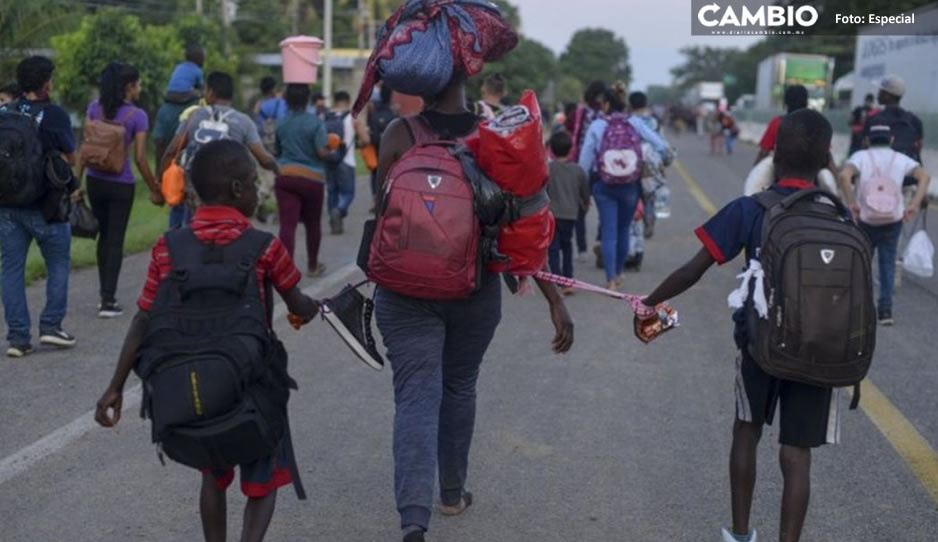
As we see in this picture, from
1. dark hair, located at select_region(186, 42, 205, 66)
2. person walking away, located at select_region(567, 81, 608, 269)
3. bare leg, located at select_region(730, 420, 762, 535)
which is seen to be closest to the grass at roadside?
dark hair, located at select_region(186, 42, 205, 66)

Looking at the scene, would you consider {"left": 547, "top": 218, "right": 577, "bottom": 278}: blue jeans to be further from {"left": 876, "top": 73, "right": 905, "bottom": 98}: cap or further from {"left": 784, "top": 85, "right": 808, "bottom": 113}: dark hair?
{"left": 876, "top": 73, "right": 905, "bottom": 98}: cap

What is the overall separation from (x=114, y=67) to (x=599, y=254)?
5392mm

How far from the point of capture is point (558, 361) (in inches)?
333

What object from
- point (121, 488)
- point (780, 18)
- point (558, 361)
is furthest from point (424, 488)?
point (780, 18)

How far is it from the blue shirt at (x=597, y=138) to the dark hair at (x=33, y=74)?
473cm

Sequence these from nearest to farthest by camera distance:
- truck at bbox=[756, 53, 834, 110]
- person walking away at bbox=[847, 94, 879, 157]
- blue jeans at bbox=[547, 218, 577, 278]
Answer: blue jeans at bbox=[547, 218, 577, 278] → person walking away at bbox=[847, 94, 879, 157] → truck at bbox=[756, 53, 834, 110]

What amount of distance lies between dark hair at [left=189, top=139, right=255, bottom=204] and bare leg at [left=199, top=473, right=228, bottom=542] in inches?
35.8

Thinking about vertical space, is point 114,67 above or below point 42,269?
above

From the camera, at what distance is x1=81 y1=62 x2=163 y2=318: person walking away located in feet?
30.1

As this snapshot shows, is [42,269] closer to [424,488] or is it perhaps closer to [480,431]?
[480,431]

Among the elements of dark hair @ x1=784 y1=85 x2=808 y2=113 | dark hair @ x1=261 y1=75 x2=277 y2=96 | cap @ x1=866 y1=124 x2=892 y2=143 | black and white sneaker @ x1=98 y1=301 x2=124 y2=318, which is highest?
dark hair @ x1=784 y1=85 x2=808 y2=113

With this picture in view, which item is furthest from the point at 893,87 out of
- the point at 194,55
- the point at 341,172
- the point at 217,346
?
the point at 217,346

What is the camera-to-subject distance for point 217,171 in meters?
4.21

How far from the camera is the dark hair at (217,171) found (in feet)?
13.8
